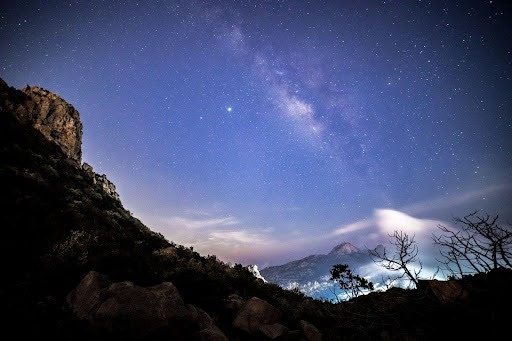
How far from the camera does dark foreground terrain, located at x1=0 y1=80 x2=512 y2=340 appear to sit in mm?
4480

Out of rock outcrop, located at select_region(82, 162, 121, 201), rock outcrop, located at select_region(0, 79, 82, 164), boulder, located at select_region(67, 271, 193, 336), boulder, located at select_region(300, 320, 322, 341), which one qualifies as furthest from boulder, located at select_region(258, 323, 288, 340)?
rock outcrop, located at select_region(82, 162, 121, 201)

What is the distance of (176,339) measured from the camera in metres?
4.77

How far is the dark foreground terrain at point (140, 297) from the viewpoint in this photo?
→ 4.48 m

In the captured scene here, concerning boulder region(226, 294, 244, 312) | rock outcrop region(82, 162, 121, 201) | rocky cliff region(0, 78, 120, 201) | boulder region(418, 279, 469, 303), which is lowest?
boulder region(226, 294, 244, 312)

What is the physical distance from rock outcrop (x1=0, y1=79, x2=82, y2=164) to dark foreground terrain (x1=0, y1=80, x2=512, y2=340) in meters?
15.3

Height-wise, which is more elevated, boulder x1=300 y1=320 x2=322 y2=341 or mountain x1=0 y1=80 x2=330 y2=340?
mountain x1=0 y1=80 x2=330 y2=340

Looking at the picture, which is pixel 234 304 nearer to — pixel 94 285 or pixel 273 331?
pixel 273 331

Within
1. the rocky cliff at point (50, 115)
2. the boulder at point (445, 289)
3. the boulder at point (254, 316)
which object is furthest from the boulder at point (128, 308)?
the rocky cliff at point (50, 115)

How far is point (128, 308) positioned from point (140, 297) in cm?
34

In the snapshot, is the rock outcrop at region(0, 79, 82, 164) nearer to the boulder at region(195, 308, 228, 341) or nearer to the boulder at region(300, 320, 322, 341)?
the boulder at region(195, 308, 228, 341)

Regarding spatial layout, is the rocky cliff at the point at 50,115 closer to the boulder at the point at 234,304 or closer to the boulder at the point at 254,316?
the boulder at the point at 234,304

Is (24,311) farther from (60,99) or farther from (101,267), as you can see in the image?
(60,99)

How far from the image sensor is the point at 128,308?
15.4 feet

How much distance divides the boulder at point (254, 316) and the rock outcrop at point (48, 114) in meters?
27.4
